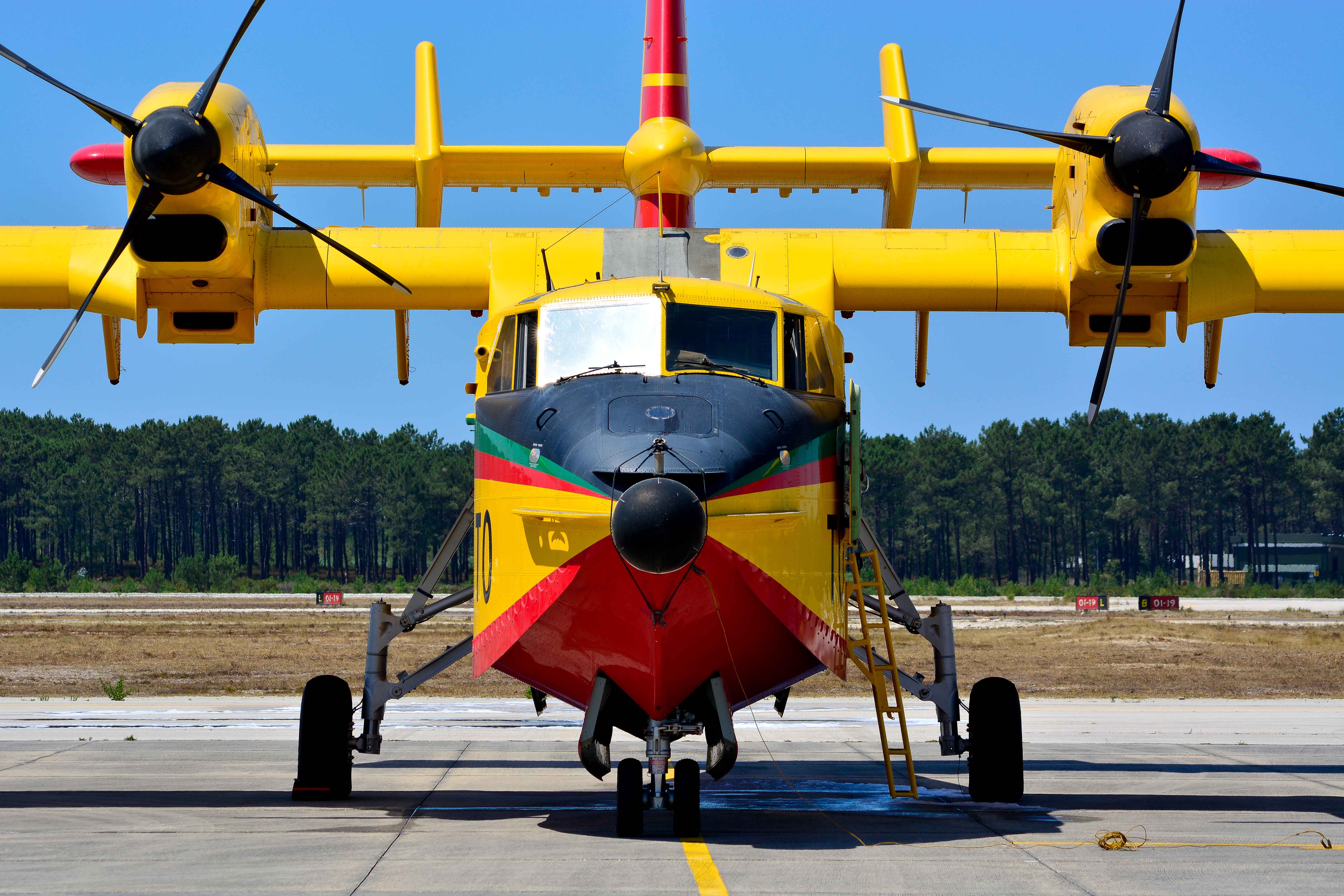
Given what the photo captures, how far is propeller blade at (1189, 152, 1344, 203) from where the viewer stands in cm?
1193

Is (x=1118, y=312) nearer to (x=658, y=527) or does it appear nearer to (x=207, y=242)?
(x=658, y=527)

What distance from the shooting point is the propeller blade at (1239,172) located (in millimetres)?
11930

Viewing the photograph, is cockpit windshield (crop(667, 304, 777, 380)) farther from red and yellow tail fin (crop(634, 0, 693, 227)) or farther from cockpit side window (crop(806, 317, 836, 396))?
red and yellow tail fin (crop(634, 0, 693, 227))

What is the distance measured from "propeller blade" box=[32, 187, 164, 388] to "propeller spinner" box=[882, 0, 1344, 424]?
649 cm

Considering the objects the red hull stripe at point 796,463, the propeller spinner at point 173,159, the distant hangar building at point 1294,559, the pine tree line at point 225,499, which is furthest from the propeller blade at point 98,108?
the distant hangar building at point 1294,559

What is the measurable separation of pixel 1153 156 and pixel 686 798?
6544mm

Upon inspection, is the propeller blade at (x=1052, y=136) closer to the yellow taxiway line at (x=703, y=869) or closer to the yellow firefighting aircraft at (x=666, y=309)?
the yellow firefighting aircraft at (x=666, y=309)

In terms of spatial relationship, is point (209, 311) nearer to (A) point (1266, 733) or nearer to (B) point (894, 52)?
(B) point (894, 52)

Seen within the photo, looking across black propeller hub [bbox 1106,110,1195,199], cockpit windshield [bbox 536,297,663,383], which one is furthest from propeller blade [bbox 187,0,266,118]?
black propeller hub [bbox 1106,110,1195,199]

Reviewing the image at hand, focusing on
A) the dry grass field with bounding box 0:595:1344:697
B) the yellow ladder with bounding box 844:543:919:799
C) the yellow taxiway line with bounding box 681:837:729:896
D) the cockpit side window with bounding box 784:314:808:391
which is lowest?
the dry grass field with bounding box 0:595:1344:697

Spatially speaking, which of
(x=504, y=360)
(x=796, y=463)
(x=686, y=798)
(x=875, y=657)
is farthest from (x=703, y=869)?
(x=504, y=360)

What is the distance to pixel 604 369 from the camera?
31.2ft

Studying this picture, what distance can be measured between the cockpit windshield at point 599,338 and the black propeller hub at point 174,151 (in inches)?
135

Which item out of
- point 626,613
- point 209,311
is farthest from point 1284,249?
point 209,311
